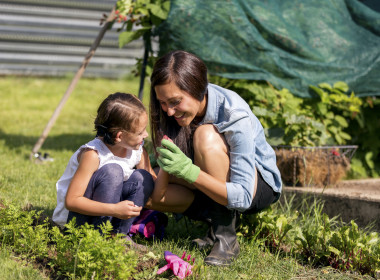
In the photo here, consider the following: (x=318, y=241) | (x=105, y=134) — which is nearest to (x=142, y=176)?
(x=105, y=134)

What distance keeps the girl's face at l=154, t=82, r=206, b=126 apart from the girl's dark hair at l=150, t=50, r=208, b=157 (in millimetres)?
21

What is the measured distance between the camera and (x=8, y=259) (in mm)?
2150

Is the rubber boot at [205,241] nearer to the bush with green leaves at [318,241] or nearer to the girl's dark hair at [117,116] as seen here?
the bush with green leaves at [318,241]

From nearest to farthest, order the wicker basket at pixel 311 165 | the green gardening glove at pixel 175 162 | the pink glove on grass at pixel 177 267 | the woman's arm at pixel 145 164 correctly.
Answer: the pink glove on grass at pixel 177 267 < the green gardening glove at pixel 175 162 < the woman's arm at pixel 145 164 < the wicker basket at pixel 311 165

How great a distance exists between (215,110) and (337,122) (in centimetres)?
171

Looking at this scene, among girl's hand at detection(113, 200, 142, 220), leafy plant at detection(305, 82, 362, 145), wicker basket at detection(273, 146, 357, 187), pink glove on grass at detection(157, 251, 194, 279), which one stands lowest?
wicker basket at detection(273, 146, 357, 187)

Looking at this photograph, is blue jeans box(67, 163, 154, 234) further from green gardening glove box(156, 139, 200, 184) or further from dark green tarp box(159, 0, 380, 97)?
dark green tarp box(159, 0, 380, 97)

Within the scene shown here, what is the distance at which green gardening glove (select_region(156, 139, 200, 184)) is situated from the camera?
2.29m

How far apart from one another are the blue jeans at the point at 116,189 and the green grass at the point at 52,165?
224mm

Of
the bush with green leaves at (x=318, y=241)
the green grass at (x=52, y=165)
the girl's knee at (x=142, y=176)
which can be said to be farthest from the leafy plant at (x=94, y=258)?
the bush with green leaves at (x=318, y=241)

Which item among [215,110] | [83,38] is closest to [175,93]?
[215,110]

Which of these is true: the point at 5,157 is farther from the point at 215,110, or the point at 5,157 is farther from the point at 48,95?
the point at 48,95

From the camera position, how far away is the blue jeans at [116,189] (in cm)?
241

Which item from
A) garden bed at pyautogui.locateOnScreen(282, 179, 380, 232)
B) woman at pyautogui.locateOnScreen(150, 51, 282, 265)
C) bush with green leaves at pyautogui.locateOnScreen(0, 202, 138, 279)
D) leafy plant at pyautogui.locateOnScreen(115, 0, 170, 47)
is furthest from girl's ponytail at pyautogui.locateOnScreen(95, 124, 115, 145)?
leafy plant at pyautogui.locateOnScreen(115, 0, 170, 47)
